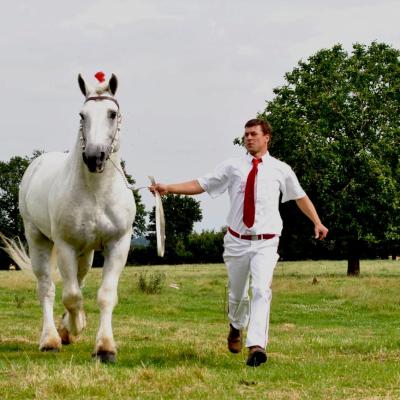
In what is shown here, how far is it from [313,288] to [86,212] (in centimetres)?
1898

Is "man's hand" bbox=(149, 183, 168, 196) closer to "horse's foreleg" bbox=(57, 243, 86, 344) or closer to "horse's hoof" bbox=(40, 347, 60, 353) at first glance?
"horse's foreleg" bbox=(57, 243, 86, 344)

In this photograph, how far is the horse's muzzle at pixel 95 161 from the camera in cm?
776

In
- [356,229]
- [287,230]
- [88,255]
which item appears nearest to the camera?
[88,255]

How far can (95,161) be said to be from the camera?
7.78 metres

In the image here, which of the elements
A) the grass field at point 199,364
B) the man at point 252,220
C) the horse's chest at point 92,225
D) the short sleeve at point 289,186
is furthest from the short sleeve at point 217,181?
the grass field at point 199,364

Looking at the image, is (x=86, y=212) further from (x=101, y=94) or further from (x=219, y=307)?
(x=219, y=307)

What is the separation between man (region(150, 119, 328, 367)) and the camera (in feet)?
26.5

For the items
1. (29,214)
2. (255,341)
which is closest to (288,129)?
(29,214)

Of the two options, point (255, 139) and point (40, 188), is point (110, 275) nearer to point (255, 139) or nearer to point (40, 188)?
point (40, 188)

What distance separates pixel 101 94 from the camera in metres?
8.47

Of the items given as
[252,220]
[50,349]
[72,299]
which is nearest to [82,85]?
[252,220]

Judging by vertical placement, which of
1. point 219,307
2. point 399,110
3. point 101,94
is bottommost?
point 219,307

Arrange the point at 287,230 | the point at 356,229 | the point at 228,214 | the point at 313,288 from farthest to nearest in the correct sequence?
the point at 287,230, the point at 356,229, the point at 313,288, the point at 228,214

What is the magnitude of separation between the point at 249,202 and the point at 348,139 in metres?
31.0
